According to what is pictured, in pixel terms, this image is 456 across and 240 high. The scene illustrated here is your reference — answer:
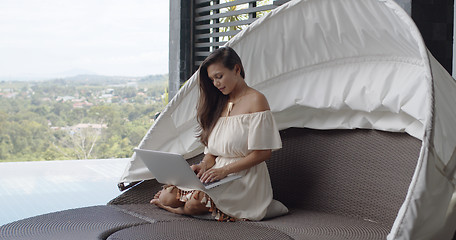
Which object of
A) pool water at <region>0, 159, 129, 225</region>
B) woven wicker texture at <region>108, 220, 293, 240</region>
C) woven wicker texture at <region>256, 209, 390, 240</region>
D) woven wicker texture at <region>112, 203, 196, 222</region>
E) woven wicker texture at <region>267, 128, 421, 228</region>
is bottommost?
pool water at <region>0, 159, 129, 225</region>

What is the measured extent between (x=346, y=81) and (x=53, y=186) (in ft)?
13.1

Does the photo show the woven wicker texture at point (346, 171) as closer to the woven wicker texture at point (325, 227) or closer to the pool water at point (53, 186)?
the woven wicker texture at point (325, 227)

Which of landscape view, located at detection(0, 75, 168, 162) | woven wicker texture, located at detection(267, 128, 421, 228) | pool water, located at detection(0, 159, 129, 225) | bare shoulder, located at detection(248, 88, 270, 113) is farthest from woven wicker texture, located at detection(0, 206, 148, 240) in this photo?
landscape view, located at detection(0, 75, 168, 162)

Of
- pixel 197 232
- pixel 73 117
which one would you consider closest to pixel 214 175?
pixel 197 232

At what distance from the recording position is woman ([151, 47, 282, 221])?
2727 millimetres

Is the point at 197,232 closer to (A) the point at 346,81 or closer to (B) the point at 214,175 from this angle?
(B) the point at 214,175

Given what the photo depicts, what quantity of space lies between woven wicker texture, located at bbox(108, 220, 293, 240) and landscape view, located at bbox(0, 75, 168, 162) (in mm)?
7754

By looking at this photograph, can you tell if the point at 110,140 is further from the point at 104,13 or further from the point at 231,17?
the point at 231,17

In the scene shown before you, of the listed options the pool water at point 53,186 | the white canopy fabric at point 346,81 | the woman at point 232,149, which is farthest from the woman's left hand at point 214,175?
the pool water at point 53,186

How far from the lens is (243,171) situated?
110 inches

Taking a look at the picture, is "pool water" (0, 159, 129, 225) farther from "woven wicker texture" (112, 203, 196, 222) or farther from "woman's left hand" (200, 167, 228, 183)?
"woman's left hand" (200, 167, 228, 183)

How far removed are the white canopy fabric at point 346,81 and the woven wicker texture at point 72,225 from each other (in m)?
0.41

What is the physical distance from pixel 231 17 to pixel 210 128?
118 inches

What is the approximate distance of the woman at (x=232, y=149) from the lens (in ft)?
8.95
